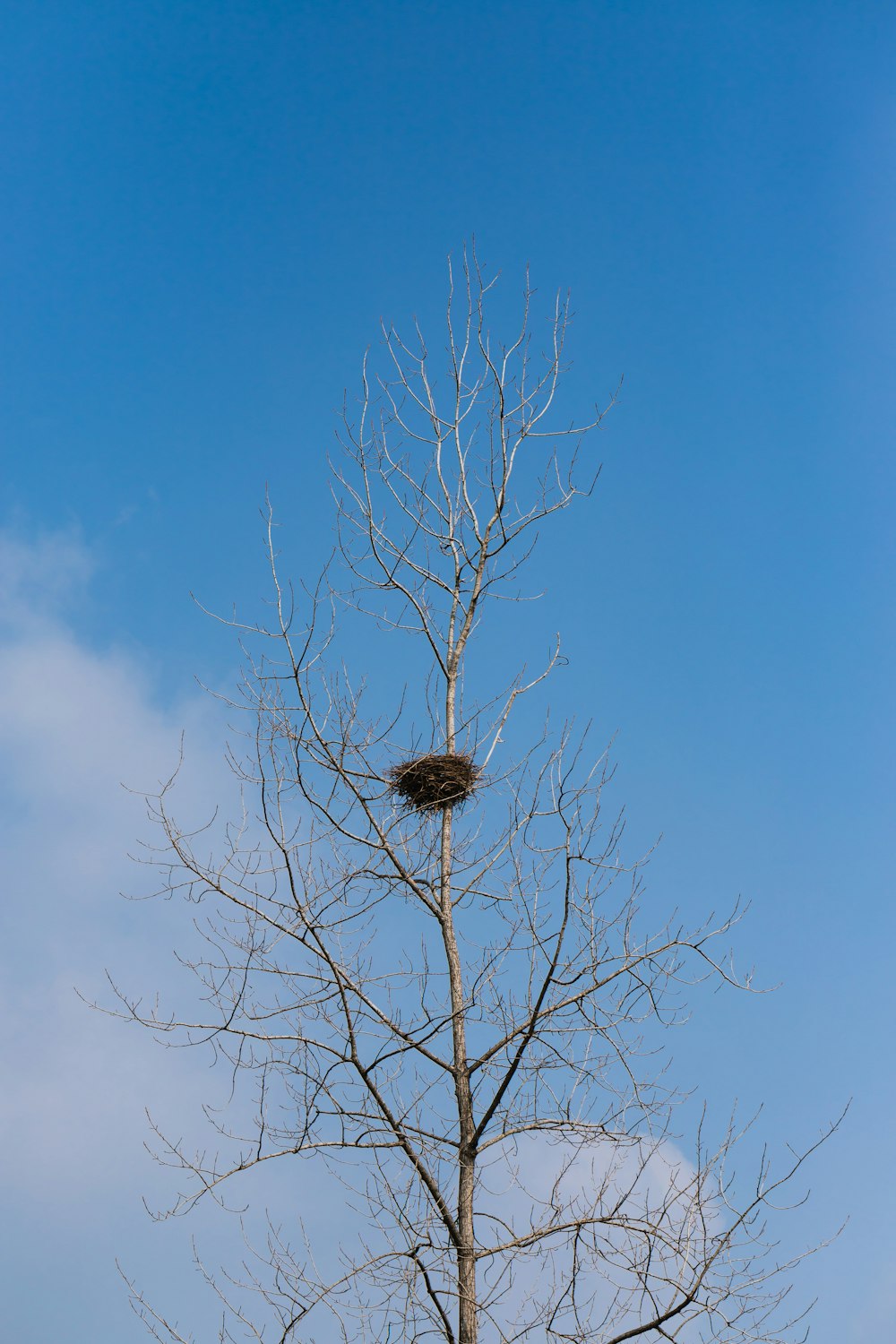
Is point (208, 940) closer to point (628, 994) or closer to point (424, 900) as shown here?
point (424, 900)

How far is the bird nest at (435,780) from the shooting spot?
6.54 meters

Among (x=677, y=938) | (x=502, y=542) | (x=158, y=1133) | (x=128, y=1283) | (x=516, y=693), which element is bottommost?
(x=128, y=1283)

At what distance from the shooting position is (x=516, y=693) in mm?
7684

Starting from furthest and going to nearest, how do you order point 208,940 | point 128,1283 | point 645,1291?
1. point 208,940
2. point 128,1283
3. point 645,1291

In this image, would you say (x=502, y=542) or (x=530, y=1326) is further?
(x=502, y=542)

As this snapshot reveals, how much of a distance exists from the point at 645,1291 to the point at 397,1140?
1.30m

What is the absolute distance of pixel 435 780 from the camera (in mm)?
6555

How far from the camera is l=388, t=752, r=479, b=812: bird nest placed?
6543mm

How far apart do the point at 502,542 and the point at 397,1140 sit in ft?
12.8

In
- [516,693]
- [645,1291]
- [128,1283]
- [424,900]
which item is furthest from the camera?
[516,693]

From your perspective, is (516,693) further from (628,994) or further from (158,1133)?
(158,1133)

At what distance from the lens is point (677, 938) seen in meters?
6.10

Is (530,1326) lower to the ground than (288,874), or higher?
lower

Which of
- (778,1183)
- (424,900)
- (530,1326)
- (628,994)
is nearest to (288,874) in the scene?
(424,900)
